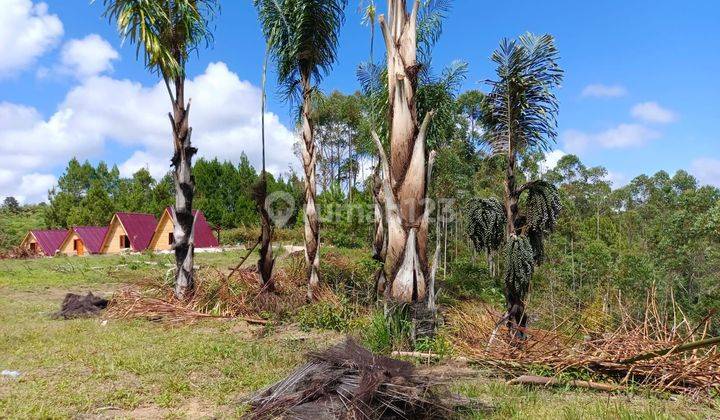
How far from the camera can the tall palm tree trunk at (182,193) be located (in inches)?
328

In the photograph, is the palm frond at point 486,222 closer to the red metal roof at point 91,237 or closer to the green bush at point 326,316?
the green bush at point 326,316

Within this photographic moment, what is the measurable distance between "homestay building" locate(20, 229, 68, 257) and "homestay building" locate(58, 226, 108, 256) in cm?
72

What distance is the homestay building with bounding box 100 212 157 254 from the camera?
27547mm

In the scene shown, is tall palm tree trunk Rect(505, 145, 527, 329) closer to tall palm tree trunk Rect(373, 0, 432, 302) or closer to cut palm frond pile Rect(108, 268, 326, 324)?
tall palm tree trunk Rect(373, 0, 432, 302)

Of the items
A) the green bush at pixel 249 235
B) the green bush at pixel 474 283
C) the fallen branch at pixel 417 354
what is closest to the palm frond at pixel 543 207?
the fallen branch at pixel 417 354

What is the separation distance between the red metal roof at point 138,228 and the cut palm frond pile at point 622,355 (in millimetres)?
26208

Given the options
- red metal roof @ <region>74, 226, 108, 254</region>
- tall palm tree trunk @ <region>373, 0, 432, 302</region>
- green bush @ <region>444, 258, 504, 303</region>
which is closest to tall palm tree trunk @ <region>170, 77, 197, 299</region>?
tall palm tree trunk @ <region>373, 0, 432, 302</region>

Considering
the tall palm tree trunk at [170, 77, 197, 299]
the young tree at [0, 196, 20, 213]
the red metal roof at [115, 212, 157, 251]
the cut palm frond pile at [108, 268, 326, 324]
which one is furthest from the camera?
the young tree at [0, 196, 20, 213]

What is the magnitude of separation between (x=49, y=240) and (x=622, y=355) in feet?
111

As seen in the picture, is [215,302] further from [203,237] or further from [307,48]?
[203,237]

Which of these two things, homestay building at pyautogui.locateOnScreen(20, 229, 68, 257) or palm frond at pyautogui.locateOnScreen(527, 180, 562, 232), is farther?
homestay building at pyautogui.locateOnScreen(20, 229, 68, 257)

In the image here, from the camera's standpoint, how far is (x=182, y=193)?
329 inches

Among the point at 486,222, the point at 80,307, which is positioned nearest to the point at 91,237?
the point at 80,307

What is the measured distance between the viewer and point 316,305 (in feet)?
24.2
